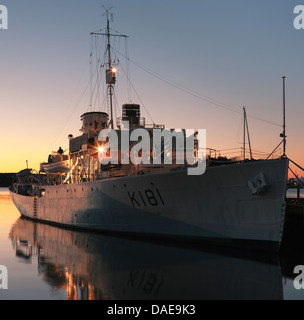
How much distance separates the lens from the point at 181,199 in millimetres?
18016

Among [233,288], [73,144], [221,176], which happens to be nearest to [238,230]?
[221,176]

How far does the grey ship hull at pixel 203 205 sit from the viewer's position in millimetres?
15859

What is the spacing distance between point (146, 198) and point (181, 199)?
2023 mm

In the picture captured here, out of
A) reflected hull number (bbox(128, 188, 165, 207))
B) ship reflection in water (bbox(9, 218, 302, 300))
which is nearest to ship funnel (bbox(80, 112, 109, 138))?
reflected hull number (bbox(128, 188, 165, 207))

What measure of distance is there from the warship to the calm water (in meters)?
1.05

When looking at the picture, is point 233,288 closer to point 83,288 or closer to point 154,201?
point 83,288

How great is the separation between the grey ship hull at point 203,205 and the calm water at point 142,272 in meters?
1.02

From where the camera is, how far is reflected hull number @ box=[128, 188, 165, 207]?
18.7 metres

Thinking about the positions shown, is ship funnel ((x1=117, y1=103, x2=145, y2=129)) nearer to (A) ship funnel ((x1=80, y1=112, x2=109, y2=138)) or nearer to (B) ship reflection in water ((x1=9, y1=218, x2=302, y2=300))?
(A) ship funnel ((x1=80, y1=112, x2=109, y2=138))

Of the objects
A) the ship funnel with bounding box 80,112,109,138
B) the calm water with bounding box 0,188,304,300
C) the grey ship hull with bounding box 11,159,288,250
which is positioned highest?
the ship funnel with bounding box 80,112,109,138

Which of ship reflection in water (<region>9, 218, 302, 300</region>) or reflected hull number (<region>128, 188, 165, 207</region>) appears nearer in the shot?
ship reflection in water (<region>9, 218, 302, 300</region>)

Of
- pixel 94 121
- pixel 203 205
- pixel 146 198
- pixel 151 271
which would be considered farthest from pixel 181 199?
pixel 94 121

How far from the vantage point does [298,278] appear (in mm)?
12438

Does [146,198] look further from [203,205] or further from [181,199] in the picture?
[203,205]
